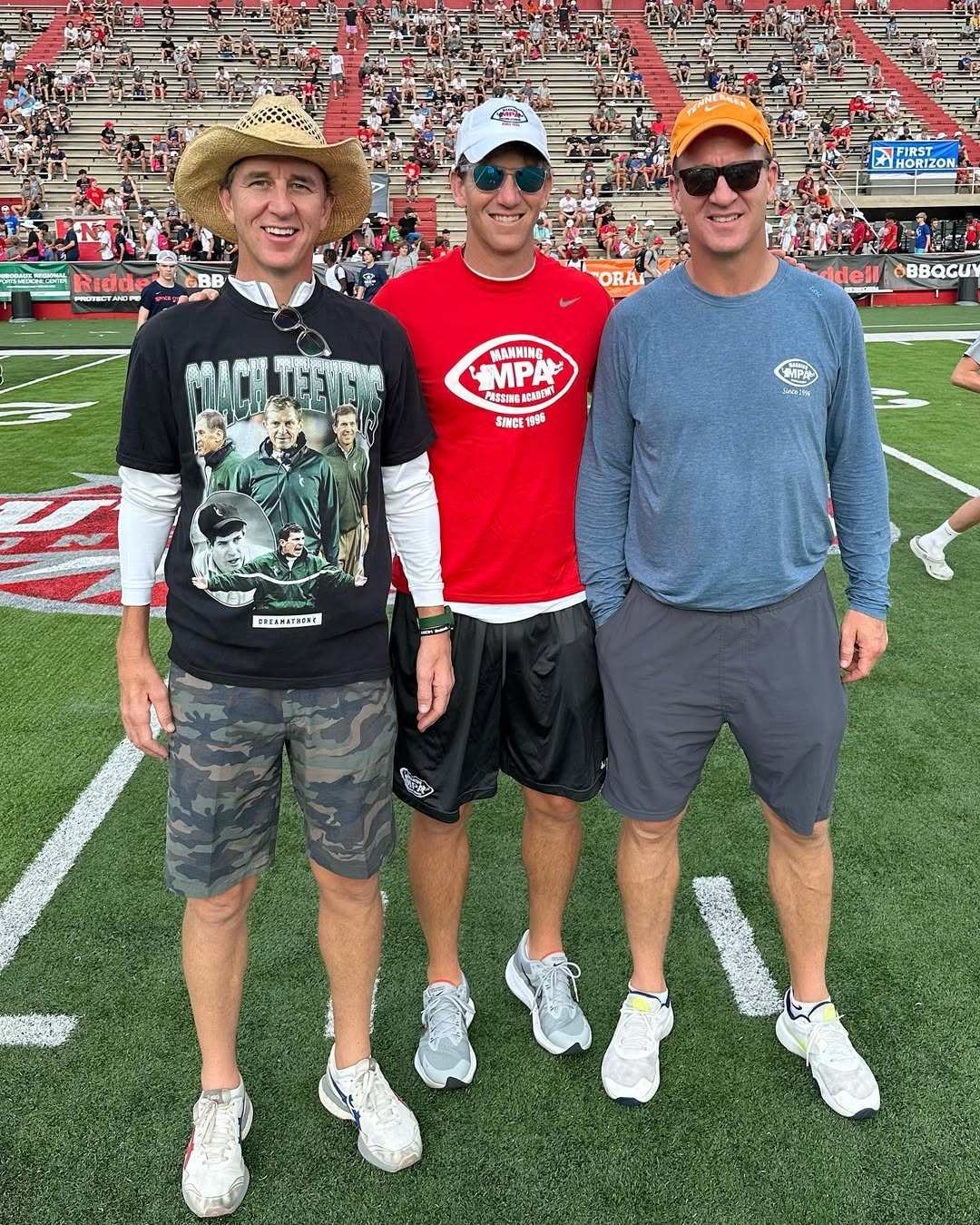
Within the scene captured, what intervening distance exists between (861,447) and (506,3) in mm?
42553

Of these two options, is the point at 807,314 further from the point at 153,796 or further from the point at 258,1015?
the point at 153,796

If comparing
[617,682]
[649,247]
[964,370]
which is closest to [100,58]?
[649,247]

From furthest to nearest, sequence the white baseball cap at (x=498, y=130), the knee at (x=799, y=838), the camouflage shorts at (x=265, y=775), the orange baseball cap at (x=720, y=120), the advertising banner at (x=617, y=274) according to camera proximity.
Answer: the advertising banner at (x=617, y=274) → the knee at (x=799, y=838) → the white baseball cap at (x=498, y=130) → the orange baseball cap at (x=720, y=120) → the camouflage shorts at (x=265, y=775)

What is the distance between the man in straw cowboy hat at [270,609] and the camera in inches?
74.2

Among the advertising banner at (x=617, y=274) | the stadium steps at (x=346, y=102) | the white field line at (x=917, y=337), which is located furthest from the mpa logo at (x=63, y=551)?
the stadium steps at (x=346, y=102)

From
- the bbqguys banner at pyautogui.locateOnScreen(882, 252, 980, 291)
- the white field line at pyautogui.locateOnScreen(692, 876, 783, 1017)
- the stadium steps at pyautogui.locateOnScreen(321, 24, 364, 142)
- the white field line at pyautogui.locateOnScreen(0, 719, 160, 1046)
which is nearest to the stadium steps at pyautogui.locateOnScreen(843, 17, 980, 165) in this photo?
the bbqguys banner at pyautogui.locateOnScreen(882, 252, 980, 291)

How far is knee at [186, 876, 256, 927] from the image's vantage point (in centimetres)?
209

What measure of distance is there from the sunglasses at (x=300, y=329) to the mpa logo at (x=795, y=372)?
3.08ft

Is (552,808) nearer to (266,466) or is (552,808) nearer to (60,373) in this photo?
(266,466)

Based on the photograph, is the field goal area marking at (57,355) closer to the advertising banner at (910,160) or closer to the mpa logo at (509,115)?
the mpa logo at (509,115)

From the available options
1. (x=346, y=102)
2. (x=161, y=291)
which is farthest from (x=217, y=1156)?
(x=346, y=102)

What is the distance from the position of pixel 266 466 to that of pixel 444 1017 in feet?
4.69

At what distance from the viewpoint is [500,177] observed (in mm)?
2244

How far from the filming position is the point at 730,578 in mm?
2188
